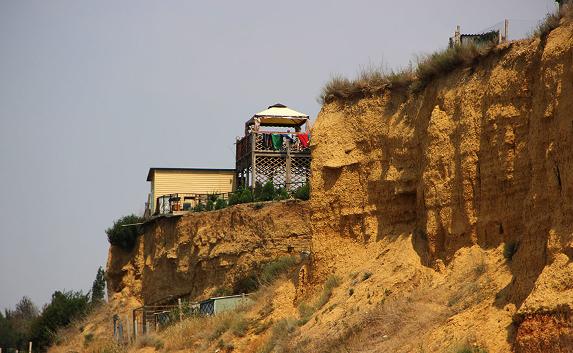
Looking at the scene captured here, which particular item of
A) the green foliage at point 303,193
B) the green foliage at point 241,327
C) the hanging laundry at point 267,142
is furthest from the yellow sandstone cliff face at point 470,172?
the hanging laundry at point 267,142

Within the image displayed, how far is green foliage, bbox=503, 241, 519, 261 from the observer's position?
24.5 meters

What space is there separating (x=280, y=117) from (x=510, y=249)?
85.1 feet

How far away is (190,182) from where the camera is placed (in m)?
52.8

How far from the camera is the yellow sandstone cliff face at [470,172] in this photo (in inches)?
877

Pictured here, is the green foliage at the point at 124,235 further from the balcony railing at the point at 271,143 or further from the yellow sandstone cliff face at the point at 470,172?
the yellow sandstone cliff face at the point at 470,172

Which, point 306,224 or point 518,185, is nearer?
point 518,185

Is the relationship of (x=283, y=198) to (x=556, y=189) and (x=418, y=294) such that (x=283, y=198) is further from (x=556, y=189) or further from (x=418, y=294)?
(x=556, y=189)

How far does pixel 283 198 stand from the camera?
45.7 metres

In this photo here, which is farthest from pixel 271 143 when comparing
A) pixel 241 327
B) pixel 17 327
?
pixel 17 327

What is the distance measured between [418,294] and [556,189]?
4822 mm

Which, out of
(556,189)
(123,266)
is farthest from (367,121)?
(123,266)

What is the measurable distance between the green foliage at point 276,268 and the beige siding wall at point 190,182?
426 inches

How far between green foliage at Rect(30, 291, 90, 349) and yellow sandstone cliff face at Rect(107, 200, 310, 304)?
6.37m

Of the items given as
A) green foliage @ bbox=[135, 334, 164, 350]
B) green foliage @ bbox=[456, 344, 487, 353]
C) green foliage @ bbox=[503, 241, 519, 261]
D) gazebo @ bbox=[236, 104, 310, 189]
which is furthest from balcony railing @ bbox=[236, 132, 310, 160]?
green foliage @ bbox=[456, 344, 487, 353]
